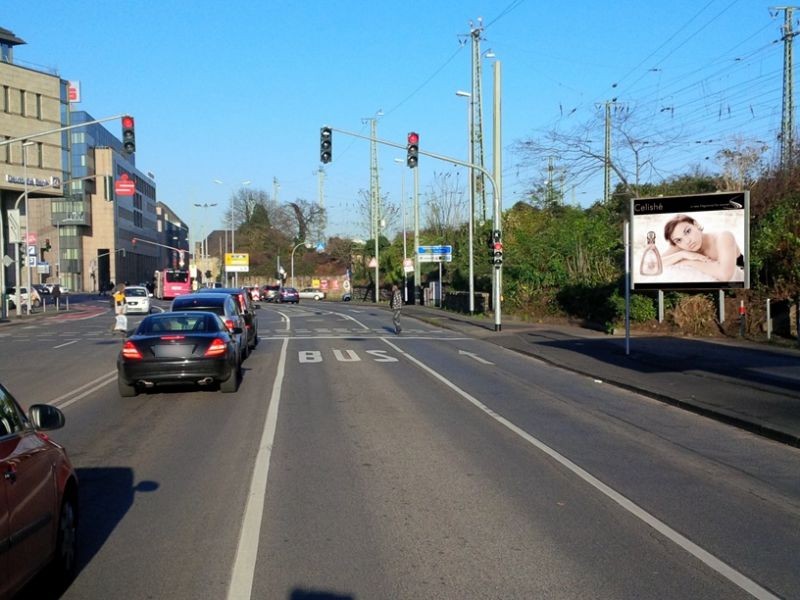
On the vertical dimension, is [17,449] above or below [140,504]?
above

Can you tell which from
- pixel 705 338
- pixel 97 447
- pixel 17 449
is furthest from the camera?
pixel 705 338

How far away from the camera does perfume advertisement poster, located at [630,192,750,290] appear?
25438 mm

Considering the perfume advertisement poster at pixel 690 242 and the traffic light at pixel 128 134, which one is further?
the traffic light at pixel 128 134

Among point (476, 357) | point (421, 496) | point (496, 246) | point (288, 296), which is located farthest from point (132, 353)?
point (288, 296)

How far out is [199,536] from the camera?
6.97 metres

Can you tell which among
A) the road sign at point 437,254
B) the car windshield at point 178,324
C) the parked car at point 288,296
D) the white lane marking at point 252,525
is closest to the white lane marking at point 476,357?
the car windshield at point 178,324

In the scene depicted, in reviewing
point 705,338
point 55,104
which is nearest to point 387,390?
point 705,338

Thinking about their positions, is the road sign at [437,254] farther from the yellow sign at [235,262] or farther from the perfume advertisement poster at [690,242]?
the yellow sign at [235,262]

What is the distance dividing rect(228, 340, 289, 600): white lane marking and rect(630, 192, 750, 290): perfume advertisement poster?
17148 mm

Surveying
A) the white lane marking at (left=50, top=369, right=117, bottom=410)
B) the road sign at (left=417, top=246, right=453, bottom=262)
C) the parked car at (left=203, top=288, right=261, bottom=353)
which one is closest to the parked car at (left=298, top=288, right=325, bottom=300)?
the road sign at (left=417, top=246, right=453, bottom=262)

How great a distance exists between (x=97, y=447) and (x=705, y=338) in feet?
76.0

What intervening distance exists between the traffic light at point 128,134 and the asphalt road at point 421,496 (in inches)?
529

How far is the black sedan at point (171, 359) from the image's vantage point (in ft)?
49.4

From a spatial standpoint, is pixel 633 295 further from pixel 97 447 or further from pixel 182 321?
pixel 97 447
